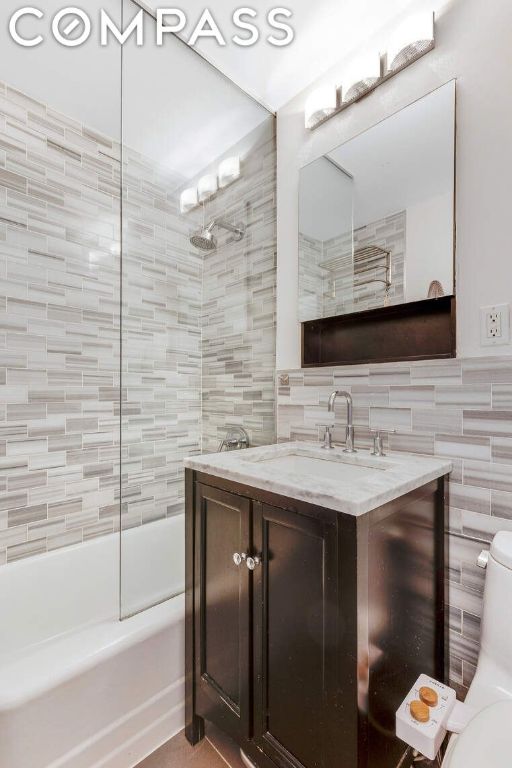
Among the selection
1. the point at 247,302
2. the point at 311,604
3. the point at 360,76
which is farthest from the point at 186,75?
the point at 311,604

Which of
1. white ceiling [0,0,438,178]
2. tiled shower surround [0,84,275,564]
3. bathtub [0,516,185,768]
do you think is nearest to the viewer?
bathtub [0,516,185,768]

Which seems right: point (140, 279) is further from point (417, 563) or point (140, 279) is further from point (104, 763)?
point (104, 763)

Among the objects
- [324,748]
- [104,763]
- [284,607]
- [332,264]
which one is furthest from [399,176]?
[104,763]

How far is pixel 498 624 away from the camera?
952 mm

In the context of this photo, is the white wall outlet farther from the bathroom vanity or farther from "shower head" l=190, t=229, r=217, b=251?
"shower head" l=190, t=229, r=217, b=251

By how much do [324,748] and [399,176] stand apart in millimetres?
1719

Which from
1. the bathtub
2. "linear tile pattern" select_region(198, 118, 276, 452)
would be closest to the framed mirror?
Answer: "linear tile pattern" select_region(198, 118, 276, 452)

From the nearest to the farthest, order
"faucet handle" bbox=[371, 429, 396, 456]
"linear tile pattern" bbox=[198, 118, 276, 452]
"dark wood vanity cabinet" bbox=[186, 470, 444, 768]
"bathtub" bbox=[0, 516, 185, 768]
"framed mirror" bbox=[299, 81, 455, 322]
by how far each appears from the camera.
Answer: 1. "dark wood vanity cabinet" bbox=[186, 470, 444, 768]
2. "bathtub" bbox=[0, 516, 185, 768]
3. "framed mirror" bbox=[299, 81, 455, 322]
4. "faucet handle" bbox=[371, 429, 396, 456]
5. "linear tile pattern" bbox=[198, 118, 276, 452]

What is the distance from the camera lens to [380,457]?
4.31 ft

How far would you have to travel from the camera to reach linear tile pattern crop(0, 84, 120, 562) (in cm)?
165

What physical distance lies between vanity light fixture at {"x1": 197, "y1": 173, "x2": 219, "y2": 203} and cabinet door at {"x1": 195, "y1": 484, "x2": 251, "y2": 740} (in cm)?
148

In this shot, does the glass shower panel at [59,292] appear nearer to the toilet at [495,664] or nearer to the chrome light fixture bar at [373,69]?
the chrome light fixture bar at [373,69]

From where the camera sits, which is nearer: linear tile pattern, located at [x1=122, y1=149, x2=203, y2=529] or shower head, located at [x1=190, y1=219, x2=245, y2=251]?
linear tile pattern, located at [x1=122, y1=149, x2=203, y2=529]

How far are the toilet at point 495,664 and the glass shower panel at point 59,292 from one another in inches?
58.3
